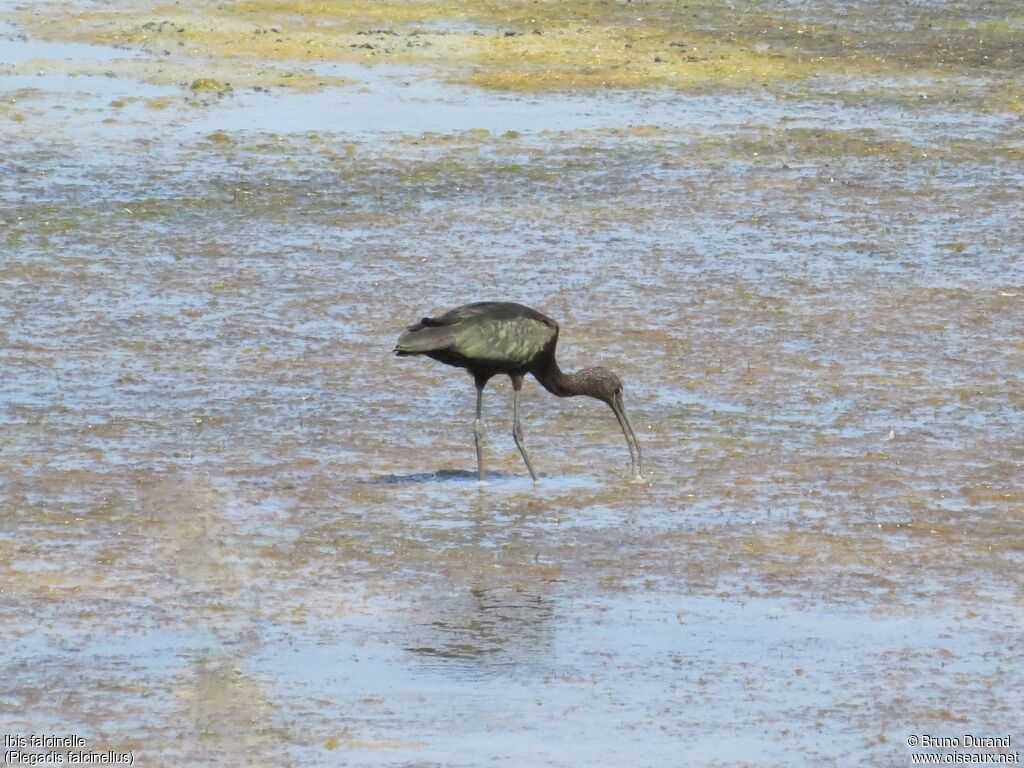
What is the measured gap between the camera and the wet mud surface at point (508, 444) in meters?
8.70

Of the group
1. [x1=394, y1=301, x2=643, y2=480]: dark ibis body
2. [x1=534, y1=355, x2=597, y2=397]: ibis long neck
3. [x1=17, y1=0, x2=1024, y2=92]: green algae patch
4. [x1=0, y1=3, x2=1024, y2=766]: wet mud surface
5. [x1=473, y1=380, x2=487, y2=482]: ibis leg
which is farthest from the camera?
[x1=17, y1=0, x2=1024, y2=92]: green algae patch

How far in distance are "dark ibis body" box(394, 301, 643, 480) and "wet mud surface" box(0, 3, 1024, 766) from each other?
336 mm

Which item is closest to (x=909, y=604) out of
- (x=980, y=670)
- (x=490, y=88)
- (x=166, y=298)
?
(x=980, y=670)

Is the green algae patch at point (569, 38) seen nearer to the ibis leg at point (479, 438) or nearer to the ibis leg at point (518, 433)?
the ibis leg at point (518, 433)

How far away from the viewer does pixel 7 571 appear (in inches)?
404

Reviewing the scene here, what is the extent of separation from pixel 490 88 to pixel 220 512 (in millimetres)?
16815

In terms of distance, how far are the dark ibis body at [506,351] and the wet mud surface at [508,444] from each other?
34 cm

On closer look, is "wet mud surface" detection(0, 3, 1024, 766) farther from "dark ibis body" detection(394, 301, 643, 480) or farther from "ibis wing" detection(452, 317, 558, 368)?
"ibis wing" detection(452, 317, 558, 368)

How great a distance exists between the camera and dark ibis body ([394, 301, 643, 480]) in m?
12.1

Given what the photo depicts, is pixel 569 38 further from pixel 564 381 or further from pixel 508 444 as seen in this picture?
pixel 564 381

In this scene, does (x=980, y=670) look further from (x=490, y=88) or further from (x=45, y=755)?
(x=490, y=88)

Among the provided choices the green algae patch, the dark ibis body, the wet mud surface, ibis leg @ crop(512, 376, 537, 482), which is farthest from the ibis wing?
the green algae patch

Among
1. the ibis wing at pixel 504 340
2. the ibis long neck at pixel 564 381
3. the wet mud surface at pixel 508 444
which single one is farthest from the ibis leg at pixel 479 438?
the ibis long neck at pixel 564 381

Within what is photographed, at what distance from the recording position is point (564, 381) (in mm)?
12773
